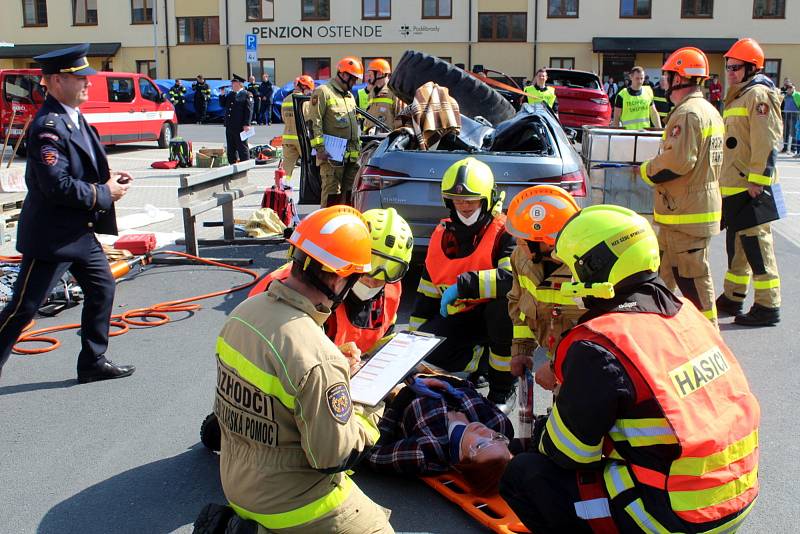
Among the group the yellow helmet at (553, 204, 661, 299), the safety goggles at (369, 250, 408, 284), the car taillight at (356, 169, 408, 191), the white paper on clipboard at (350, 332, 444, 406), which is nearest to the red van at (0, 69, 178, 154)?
the car taillight at (356, 169, 408, 191)

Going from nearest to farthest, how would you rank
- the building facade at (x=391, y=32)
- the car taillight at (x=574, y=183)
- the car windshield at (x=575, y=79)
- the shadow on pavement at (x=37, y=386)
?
1. the shadow on pavement at (x=37, y=386)
2. the car taillight at (x=574, y=183)
3. the car windshield at (x=575, y=79)
4. the building facade at (x=391, y=32)

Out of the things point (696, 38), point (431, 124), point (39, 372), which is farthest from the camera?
point (696, 38)

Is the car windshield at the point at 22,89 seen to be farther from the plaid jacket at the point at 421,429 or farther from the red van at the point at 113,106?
the plaid jacket at the point at 421,429

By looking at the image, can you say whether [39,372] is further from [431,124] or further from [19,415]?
[431,124]

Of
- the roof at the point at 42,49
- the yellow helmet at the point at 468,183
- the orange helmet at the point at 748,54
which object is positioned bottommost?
the yellow helmet at the point at 468,183

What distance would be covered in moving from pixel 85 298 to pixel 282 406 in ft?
9.87

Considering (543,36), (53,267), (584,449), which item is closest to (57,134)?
(53,267)

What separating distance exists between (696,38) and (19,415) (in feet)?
121

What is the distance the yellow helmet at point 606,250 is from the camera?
281 centimetres

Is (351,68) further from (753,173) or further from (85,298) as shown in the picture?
(85,298)

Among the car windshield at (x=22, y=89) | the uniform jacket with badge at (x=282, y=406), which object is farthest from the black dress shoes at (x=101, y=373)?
the car windshield at (x=22, y=89)

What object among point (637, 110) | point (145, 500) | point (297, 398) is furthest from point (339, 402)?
point (637, 110)

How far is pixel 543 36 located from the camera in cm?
3703

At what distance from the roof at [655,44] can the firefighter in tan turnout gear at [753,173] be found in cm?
3069
